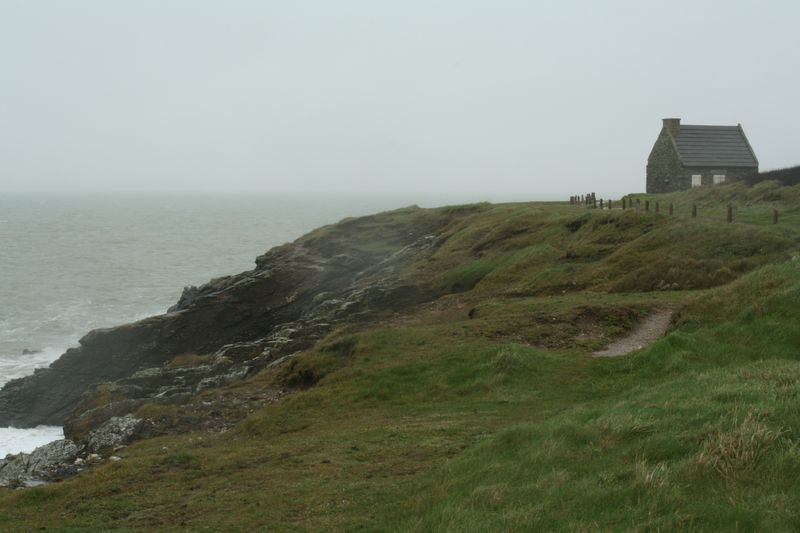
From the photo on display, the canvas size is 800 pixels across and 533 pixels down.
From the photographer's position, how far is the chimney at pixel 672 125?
Answer: 189 feet

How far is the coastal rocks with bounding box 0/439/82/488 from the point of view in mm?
18406

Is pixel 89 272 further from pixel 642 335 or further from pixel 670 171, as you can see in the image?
pixel 642 335

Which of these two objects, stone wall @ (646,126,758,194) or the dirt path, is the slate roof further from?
the dirt path

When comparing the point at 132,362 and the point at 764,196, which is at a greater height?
the point at 764,196

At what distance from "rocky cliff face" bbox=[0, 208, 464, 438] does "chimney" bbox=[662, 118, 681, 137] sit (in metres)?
Result: 18.2

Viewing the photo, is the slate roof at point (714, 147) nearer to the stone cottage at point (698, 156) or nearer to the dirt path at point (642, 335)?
the stone cottage at point (698, 156)

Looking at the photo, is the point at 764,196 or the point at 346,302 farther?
the point at 764,196

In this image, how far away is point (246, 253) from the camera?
99.6m

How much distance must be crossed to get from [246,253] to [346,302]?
66.2 m

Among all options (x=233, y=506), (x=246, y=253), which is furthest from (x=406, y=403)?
(x=246, y=253)

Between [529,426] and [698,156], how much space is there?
2002 inches

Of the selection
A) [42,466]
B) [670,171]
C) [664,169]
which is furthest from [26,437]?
[664,169]

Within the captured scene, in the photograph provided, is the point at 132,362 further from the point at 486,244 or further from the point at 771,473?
the point at 771,473

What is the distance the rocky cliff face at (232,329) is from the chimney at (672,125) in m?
18.2
